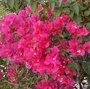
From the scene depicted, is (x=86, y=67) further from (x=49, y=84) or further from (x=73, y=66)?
(x=49, y=84)

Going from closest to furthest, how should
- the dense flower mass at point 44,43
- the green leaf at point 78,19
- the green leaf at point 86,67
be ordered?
the dense flower mass at point 44,43
the green leaf at point 78,19
the green leaf at point 86,67

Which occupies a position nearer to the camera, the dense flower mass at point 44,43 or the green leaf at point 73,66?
the dense flower mass at point 44,43

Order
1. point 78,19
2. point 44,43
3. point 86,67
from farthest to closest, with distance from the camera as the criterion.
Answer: point 86,67
point 78,19
point 44,43

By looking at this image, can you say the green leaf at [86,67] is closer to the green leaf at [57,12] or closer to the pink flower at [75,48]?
the pink flower at [75,48]

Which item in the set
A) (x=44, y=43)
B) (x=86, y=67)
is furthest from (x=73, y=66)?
(x=44, y=43)

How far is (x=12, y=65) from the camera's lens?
2297 mm

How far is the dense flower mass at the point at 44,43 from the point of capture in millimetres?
1725

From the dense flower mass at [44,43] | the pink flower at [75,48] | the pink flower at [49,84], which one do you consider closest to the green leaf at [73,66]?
the dense flower mass at [44,43]

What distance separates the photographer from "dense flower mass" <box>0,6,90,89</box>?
1.72 meters

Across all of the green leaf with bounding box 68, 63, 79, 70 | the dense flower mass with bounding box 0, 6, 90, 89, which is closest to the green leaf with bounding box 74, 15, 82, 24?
the dense flower mass with bounding box 0, 6, 90, 89

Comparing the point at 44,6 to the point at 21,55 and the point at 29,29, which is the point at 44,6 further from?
the point at 21,55

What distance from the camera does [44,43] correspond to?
172 cm

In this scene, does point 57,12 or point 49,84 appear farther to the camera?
point 49,84

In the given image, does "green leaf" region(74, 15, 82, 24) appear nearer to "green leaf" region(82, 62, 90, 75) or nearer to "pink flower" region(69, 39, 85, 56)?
"pink flower" region(69, 39, 85, 56)
